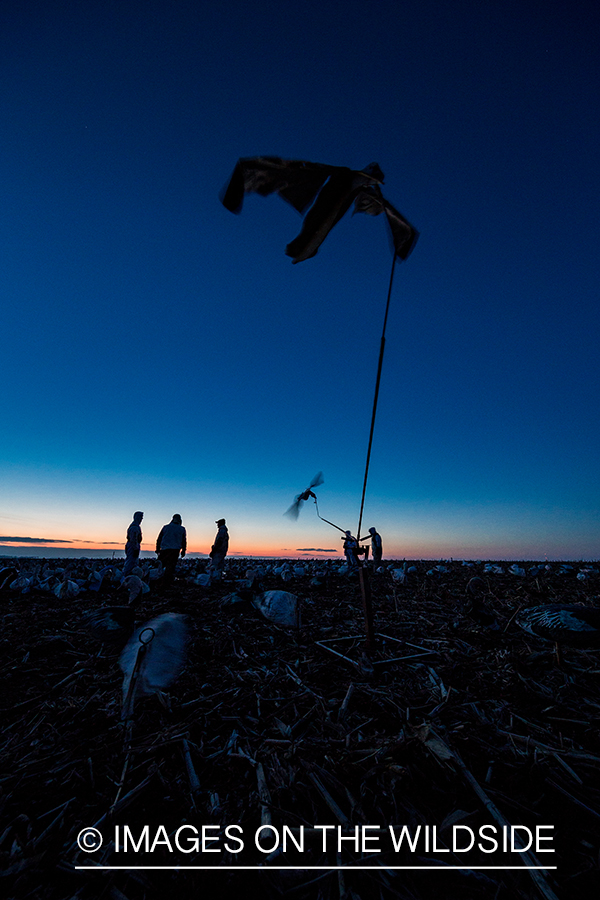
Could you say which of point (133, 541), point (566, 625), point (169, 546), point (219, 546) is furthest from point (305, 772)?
point (219, 546)

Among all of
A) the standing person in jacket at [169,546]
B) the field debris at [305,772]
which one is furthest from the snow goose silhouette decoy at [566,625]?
the standing person in jacket at [169,546]

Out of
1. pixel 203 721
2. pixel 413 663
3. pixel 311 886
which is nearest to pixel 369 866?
pixel 311 886

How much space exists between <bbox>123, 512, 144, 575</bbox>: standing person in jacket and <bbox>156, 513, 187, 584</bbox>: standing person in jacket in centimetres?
121

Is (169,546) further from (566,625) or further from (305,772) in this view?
(566,625)

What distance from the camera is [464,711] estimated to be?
12.7ft

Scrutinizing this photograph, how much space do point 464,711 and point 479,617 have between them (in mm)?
3401

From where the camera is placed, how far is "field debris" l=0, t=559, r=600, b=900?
6.93ft

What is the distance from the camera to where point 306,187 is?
129 inches

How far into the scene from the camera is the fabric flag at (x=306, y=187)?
3.13 m

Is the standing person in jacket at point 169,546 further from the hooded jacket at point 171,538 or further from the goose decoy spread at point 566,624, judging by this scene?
the goose decoy spread at point 566,624

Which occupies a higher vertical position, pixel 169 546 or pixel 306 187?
pixel 306 187

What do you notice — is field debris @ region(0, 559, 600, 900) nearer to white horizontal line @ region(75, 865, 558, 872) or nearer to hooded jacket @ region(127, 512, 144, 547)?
white horizontal line @ region(75, 865, 558, 872)

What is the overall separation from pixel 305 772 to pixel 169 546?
10410 mm

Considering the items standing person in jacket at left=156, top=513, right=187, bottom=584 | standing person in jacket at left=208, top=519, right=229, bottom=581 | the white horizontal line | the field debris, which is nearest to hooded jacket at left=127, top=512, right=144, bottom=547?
standing person in jacket at left=156, top=513, right=187, bottom=584
